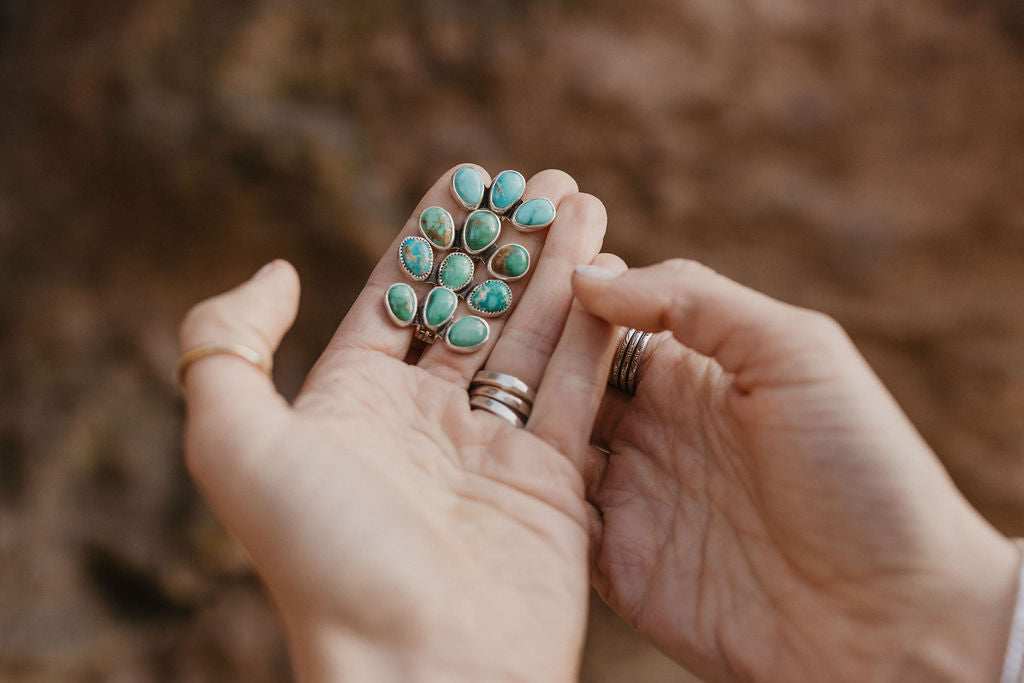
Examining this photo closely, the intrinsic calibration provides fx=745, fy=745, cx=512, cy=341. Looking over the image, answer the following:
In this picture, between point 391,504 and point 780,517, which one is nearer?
point 391,504

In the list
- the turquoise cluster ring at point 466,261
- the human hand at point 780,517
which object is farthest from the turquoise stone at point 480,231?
the human hand at point 780,517

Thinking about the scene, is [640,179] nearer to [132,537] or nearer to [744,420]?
[744,420]

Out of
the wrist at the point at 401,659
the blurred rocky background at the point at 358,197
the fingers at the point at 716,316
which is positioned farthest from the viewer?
the blurred rocky background at the point at 358,197

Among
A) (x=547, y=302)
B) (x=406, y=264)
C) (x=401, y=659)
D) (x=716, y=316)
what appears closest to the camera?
(x=401, y=659)

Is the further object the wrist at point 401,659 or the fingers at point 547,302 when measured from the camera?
the fingers at point 547,302

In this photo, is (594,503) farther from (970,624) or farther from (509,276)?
(970,624)

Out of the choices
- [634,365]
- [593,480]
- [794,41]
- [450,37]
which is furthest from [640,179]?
[593,480]

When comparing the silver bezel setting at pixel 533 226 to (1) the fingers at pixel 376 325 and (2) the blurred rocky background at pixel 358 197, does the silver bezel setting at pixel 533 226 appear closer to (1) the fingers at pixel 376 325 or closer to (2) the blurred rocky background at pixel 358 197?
(1) the fingers at pixel 376 325

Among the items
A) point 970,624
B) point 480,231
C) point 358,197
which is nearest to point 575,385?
point 480,231
